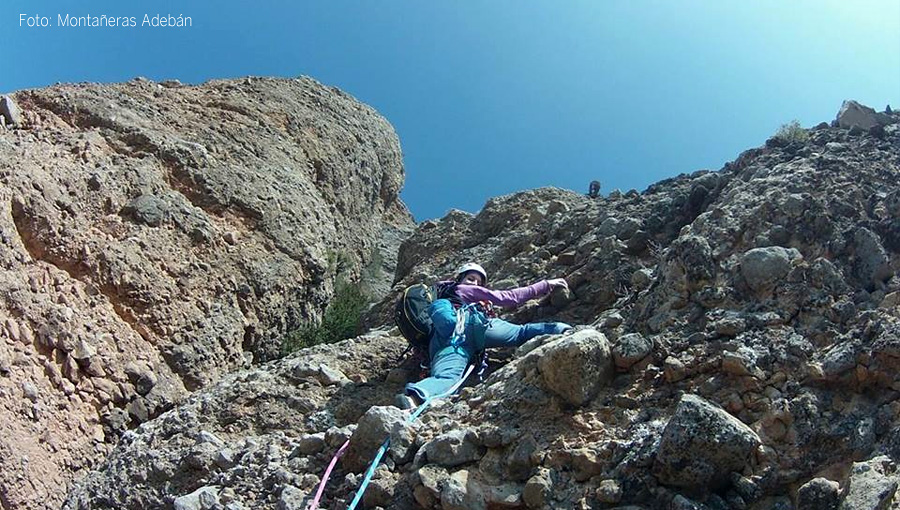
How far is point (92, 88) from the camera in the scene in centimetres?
1116

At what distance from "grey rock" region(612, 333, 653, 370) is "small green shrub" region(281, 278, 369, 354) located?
5344 millimetres

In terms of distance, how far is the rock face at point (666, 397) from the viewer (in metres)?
4.22

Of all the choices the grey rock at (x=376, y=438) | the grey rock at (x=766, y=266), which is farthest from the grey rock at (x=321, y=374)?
the grey rock at (x=766, y=266)

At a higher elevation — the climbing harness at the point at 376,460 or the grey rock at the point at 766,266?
the grey rock at the point at 766,266

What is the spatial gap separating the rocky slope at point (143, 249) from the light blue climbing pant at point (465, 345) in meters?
2.51

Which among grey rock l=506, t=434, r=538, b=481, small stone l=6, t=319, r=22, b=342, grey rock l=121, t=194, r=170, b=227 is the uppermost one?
grey rock l=121, t=194, r=170, b=227

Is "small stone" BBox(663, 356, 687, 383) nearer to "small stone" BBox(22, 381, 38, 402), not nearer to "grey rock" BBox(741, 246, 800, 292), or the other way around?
"grey rock" BBox(741, 246, 800, 292)

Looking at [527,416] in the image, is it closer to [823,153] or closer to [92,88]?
[823,153]

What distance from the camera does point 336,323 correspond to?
10.6m

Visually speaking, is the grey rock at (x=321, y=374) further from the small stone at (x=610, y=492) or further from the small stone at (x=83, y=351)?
the small stone at (x=610, y=492)

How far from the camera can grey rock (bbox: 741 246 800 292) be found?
5.54 metres

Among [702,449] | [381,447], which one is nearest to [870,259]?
[702,449]

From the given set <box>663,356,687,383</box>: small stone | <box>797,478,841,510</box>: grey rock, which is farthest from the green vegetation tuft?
<box>797,478,841,510</box>: grey rock

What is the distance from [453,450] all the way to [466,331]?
2251 mm
